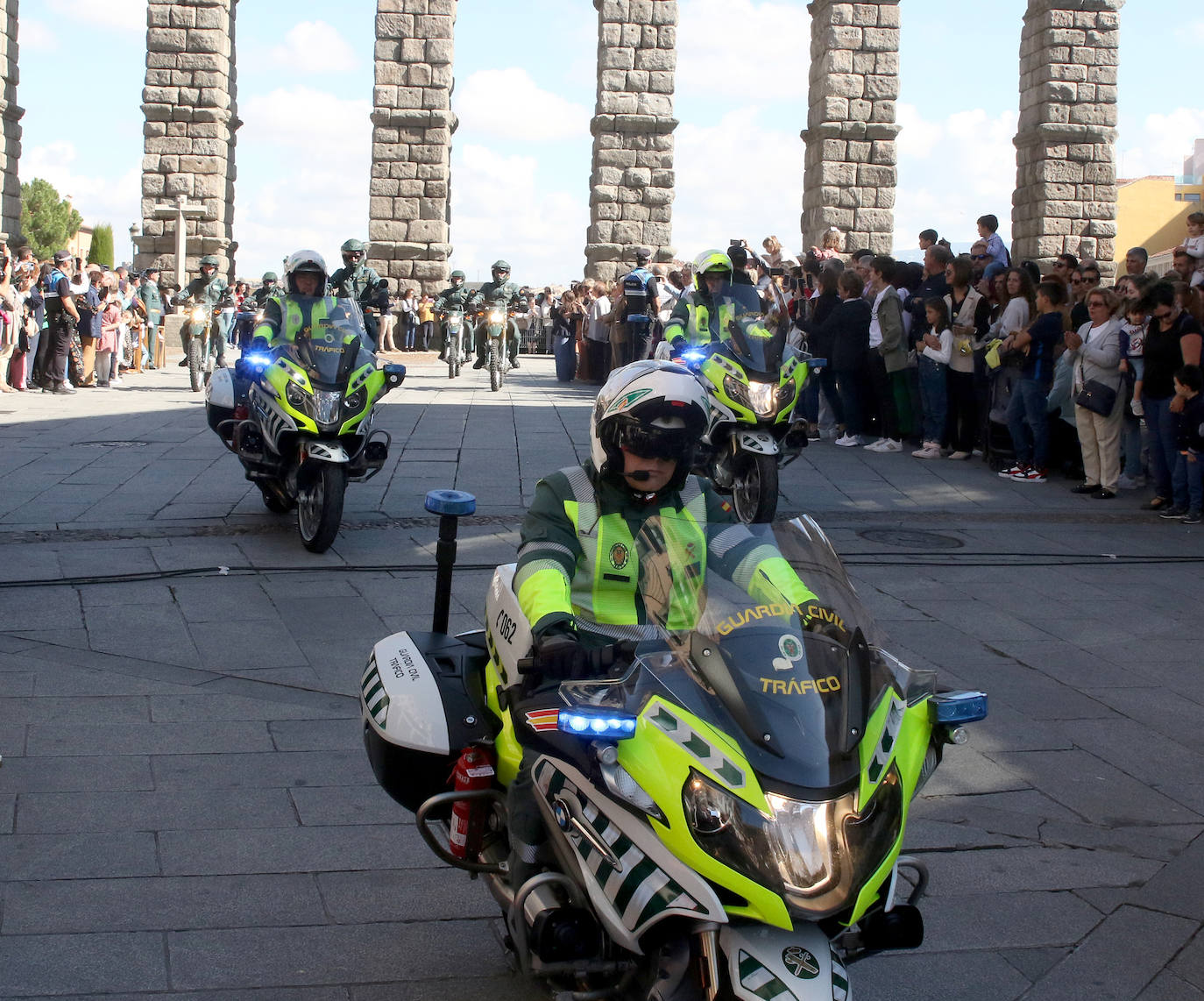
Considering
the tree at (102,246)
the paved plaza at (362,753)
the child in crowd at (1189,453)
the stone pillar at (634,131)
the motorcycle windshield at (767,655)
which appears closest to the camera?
the motorcycle windshield at (767,655)

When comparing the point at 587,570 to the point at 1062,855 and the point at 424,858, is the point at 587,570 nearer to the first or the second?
the point at 424,858

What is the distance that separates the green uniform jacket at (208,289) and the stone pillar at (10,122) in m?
7.21

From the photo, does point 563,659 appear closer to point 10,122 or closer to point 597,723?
point 597,723

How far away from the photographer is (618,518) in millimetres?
3594

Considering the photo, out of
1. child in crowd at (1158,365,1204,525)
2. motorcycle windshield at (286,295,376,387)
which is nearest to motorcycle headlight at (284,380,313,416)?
motorcycle windshield at (286,295,376,387)

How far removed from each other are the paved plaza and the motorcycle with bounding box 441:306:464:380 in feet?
34.8

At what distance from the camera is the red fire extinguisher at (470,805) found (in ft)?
11.3

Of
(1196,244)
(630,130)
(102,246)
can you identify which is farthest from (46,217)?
(1196,244)

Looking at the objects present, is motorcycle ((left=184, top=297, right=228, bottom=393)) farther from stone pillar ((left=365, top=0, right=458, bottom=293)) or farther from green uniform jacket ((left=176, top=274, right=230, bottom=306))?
stone pillar ((left=365, top=0, right=458, bottom=293))

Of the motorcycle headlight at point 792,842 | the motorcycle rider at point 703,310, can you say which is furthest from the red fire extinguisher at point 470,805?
the motorcycle rider at point 703,310

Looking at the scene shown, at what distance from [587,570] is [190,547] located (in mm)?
5749

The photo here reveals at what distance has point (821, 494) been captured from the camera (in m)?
11.7

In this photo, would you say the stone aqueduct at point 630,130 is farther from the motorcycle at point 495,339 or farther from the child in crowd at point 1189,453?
the child in crowd at point 1189,453

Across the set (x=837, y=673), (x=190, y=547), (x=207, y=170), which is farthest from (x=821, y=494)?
(x=207, y=170)
